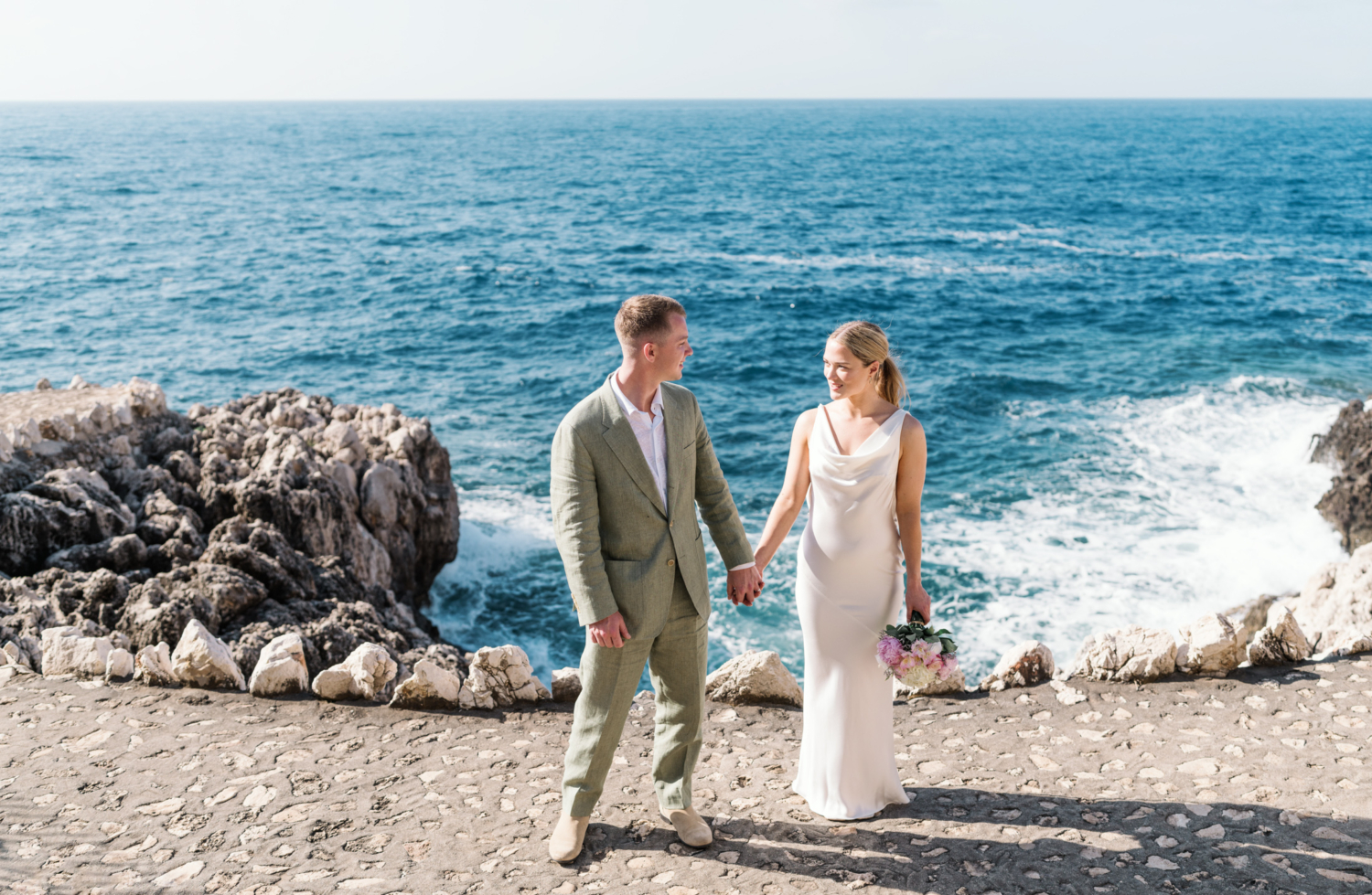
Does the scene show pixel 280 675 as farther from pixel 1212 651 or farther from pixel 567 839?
pixel 1212 651

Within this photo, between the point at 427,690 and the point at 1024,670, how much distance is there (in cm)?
432

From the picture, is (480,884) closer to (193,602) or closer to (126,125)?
(193,602)

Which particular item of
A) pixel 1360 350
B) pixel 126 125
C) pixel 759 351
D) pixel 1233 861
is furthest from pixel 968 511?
pixel 126 125

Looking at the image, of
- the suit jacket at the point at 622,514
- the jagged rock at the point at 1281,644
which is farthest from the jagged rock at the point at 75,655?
the jagged rock at the point at 1281,644

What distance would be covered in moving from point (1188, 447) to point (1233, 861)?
1794 cm

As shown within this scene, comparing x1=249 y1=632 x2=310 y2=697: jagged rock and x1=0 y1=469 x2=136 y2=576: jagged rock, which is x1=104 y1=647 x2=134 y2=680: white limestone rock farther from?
x1=0 y1=469 x2=136 y2=576: jagged rock

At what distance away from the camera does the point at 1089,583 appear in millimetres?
14930

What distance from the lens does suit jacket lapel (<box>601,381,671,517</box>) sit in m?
4.24

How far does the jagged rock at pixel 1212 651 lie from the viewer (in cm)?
651

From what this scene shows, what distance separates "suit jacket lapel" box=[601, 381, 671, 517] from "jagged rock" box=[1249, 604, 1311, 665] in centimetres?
510

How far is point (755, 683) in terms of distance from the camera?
6.55 meters

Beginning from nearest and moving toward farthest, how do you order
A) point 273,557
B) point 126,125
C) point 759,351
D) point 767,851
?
point 767,851
point 273,557
point 759,351
point 126,125

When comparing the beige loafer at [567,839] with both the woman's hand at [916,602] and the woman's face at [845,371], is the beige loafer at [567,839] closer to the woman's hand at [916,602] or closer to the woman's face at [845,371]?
the woman's hand at [916,602]

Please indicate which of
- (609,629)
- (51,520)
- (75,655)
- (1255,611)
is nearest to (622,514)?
(609,629)
